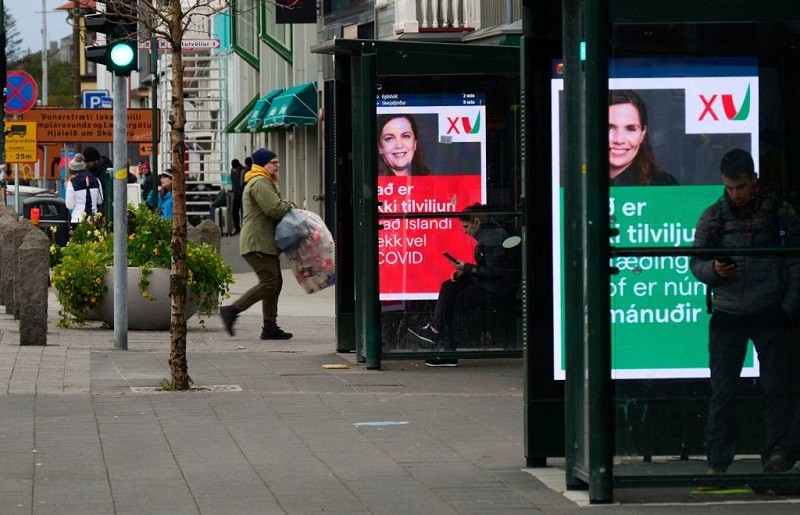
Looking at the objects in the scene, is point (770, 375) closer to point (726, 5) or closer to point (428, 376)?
point (726, 5)

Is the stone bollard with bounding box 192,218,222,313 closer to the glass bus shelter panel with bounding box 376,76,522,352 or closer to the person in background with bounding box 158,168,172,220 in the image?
the glass bus shelter panel with bounding box 376,76,522,352

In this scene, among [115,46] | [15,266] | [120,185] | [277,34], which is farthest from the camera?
[277,34]

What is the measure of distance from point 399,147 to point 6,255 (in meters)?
8.39

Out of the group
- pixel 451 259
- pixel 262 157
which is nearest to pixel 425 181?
pixel 451 259

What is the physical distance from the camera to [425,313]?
13594 millimetres

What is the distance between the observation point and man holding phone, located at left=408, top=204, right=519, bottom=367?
44.1 ft

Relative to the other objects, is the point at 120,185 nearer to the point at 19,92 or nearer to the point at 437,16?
the point at 437,16

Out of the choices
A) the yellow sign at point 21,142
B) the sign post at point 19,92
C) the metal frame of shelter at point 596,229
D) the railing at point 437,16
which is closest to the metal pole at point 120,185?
the metal frame of shelter at point 596,229

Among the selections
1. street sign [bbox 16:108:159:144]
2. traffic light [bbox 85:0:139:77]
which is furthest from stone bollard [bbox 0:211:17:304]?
street sign [bbox 16:108:159:144]

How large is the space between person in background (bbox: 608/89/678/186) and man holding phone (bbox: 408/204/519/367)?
604 cm

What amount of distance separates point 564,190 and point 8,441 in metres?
3.45

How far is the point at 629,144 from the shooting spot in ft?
24.1

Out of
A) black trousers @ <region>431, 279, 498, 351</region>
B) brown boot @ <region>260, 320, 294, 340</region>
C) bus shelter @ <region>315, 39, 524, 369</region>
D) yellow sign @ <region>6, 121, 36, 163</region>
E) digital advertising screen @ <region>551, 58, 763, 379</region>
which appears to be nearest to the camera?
digital advertising screen @ <region>551, 58, 763, 379</region>

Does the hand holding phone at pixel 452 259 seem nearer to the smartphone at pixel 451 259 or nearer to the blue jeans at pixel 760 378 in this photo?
the smartphone at pixel 451 259
